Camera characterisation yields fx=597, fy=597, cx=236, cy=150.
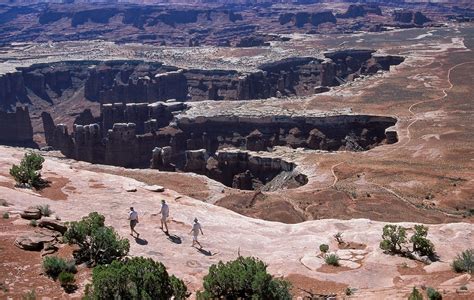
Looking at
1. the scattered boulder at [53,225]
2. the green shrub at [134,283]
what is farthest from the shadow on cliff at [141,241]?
the green shrub at [134,283]

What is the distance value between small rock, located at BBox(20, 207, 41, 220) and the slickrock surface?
57 cm

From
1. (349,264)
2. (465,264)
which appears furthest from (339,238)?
(465,264)

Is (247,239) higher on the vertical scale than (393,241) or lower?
lower

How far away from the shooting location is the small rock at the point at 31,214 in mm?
24312

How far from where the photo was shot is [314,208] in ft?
133

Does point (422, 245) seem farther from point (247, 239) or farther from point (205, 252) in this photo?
point (205, 252)

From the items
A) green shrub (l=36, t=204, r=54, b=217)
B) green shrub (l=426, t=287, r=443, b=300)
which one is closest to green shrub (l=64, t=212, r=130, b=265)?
green shrub (l=36, t=204, r=54, b=217)

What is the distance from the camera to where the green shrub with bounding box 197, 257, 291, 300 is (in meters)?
17.9

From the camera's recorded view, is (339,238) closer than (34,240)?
No

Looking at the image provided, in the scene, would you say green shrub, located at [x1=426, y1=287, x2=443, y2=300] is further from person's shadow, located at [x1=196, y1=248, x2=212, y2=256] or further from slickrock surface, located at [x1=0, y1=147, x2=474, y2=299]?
person's shadow, located at [x1=196, y1=248, x2=212, y2=256]

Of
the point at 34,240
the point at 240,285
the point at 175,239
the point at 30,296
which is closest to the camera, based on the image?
the point at 30,296

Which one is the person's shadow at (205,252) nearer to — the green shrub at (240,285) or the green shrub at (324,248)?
the green shrub at (324,248)

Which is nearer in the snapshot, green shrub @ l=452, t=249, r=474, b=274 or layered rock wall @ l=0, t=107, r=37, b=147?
green shrub @ l=452, t=249, r=474, b=274

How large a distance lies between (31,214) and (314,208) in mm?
21251
